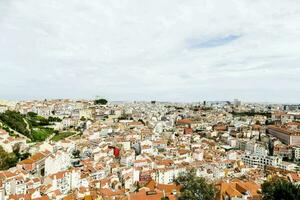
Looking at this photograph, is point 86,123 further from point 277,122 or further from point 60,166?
point 277,122

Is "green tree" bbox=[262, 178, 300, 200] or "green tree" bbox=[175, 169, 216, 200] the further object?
"green tree" bbox=[175, 169, 216, 200]

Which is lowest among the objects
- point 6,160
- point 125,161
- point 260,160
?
point 260,160

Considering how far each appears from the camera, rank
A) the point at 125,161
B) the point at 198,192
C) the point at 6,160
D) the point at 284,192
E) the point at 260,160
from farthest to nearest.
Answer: the point at 260,160
the point at 125,161
the point at 6,160
the point at 198,192
the point at 284,192

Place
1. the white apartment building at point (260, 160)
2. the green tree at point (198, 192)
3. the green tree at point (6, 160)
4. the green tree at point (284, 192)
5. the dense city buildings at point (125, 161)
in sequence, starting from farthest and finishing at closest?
the white apartment building at point (260, 160), the green tree at point (6, 160), the dense city buildings at point (125, 161), the green tree at point (198, 192), the green tree at point (284, 192)

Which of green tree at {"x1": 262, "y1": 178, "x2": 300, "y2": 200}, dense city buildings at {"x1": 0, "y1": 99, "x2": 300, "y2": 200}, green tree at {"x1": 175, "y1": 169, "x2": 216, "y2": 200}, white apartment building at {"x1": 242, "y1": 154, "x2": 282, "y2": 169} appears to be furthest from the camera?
white apartment building at {"x1": 242, "y1": 154, "x2": 282, "y2": 169}

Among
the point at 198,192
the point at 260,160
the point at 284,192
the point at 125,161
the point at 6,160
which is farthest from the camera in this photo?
the point at 260,160

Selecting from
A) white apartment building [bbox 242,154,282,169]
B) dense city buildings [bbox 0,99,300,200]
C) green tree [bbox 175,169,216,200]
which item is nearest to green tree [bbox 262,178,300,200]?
green tree [bbox 175,169,216,200]

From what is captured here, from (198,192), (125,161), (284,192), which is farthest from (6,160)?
(284,192)

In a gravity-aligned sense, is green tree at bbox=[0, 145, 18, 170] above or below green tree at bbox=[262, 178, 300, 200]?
below

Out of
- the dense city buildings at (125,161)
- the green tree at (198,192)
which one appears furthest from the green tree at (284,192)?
the dense city buildings at (125,161)

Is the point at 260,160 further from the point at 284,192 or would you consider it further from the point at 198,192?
the point at 284,192

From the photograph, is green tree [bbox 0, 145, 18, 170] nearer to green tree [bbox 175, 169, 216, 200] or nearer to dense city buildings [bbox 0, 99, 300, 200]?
dense city buildings [bbox 0, 99, 300, 200]

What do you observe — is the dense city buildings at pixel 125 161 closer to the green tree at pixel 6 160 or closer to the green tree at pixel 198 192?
the green tree at pixel 6 160
